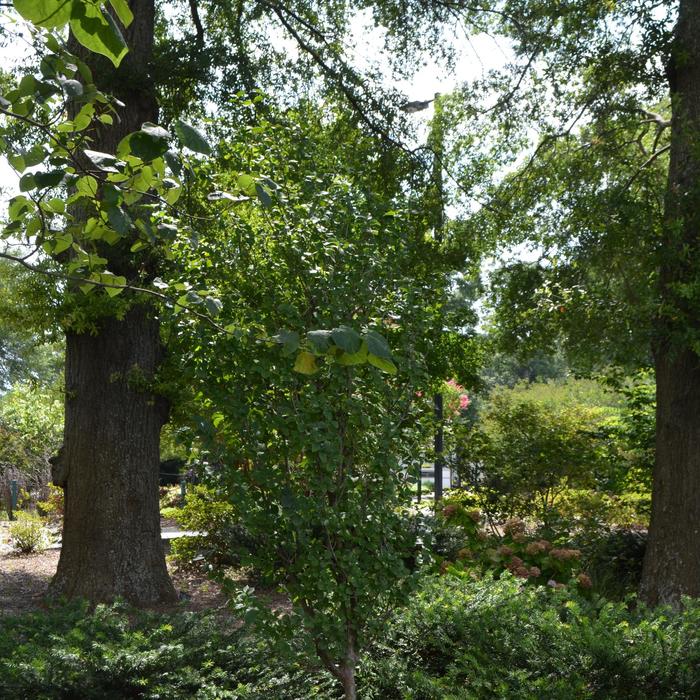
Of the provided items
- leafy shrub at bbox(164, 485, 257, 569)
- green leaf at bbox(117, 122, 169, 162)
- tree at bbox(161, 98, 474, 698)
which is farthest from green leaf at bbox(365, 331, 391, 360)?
leafy shrub at bbox(164, 485, 257, 569)

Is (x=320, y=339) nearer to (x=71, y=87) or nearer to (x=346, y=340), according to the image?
(x=346, y=340)

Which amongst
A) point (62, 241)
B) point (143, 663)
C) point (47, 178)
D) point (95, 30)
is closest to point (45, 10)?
point (95, 30)

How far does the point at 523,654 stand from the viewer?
5.05 metres

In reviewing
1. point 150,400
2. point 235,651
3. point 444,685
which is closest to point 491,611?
point 444,685

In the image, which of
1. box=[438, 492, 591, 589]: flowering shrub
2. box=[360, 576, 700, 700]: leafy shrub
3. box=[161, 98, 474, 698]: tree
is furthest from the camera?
box=[438, 492, 591, 589]: flowering shrub

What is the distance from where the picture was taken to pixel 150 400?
337 inches

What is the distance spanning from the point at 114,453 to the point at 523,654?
4.83m

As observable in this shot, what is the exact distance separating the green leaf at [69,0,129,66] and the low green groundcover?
345cm

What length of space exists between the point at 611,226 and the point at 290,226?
15.8 feet

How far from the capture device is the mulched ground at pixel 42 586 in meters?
8.45

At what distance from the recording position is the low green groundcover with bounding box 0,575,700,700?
447cm

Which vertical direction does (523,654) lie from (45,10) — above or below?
below

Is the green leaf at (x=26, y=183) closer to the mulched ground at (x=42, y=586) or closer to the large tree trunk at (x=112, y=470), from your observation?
the mulched ground at (x=42, y=586)

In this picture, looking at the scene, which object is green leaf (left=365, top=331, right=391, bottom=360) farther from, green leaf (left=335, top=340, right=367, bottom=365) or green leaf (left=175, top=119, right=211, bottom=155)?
green leaf (left=175, top=119, right=211, bottom=155)
